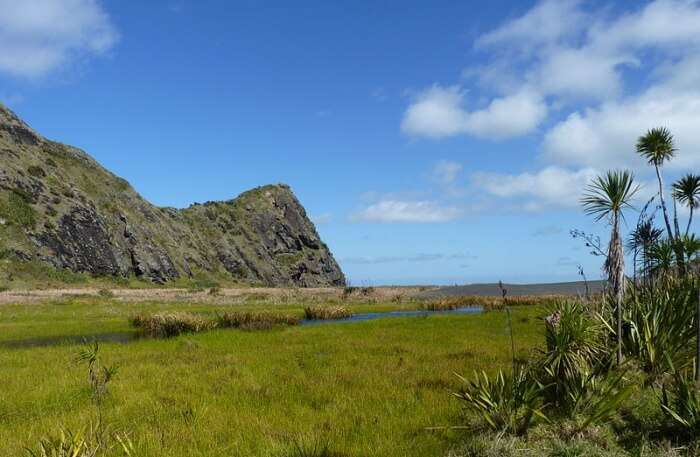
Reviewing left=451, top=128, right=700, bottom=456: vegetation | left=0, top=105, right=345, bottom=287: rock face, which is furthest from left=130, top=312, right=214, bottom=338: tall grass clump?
left=0, top=105, right=345, bottom=287: rock face

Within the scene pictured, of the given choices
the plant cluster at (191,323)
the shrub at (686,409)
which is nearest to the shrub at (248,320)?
the plant cluster at (191,323)

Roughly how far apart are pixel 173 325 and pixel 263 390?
19058 mm

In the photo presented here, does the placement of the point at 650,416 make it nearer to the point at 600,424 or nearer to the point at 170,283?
the point at 600,424

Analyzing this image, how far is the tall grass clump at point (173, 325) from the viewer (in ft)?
103

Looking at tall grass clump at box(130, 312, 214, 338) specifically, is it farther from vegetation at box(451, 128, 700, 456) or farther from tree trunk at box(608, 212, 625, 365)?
tree trunk at box(608, 212, 625, 365)

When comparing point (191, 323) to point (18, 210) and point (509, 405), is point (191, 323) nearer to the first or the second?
point (509, 405)

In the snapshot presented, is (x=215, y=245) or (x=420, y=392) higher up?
(x=215, y=245)

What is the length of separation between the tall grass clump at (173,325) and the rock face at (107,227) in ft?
167

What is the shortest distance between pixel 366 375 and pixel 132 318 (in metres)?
24.8

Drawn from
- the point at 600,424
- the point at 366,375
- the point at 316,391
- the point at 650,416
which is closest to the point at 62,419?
the point at 316,391

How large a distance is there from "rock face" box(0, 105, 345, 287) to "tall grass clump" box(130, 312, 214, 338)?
167 feet

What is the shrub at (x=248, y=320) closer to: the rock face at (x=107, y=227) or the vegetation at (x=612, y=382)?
the vegetation at (x=612, y=382)

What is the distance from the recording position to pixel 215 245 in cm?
12675

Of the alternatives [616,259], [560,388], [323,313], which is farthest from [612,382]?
[323,313]
